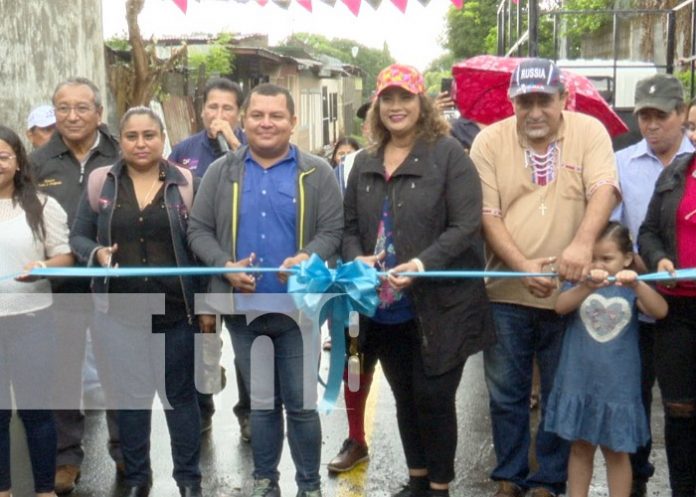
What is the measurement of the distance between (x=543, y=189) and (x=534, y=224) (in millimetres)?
169

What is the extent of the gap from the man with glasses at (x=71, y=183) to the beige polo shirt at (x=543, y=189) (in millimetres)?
2130

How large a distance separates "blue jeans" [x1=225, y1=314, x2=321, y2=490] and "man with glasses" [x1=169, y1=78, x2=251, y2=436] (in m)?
1.33

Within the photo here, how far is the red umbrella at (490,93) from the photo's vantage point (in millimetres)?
6391

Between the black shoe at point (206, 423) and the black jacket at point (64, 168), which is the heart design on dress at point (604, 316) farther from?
the black shoe at point (206, 423)

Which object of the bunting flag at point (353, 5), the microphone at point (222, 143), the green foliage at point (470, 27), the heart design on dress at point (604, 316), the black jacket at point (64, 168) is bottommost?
the heart design on dress at point (604, 316)

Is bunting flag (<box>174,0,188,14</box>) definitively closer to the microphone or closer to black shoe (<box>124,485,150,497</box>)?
the microphone

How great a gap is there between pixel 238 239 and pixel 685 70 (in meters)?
8.72

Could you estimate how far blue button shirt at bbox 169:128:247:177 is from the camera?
21.5 ft

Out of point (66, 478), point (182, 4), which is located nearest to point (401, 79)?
point (66, 478)

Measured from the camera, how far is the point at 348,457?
6078mm

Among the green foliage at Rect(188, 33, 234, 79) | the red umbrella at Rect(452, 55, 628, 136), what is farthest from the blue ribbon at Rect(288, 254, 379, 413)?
the green foliage at Rect(188, 33, 234, 79)

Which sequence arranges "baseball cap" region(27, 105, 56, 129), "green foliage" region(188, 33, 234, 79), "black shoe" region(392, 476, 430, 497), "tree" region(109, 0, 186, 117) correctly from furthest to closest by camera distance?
"green foliage" region(188, 33, 234, 79) < "tree" region(109, 0, 186, 117) < "baseball cap" region(27, 105, 56, 129) < "black shoe" region(392, 476, 430, 497)

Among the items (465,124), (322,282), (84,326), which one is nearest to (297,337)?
(322,282)

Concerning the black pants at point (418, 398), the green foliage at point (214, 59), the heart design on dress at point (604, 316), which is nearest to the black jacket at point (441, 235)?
the black pants at point (418, 398)
